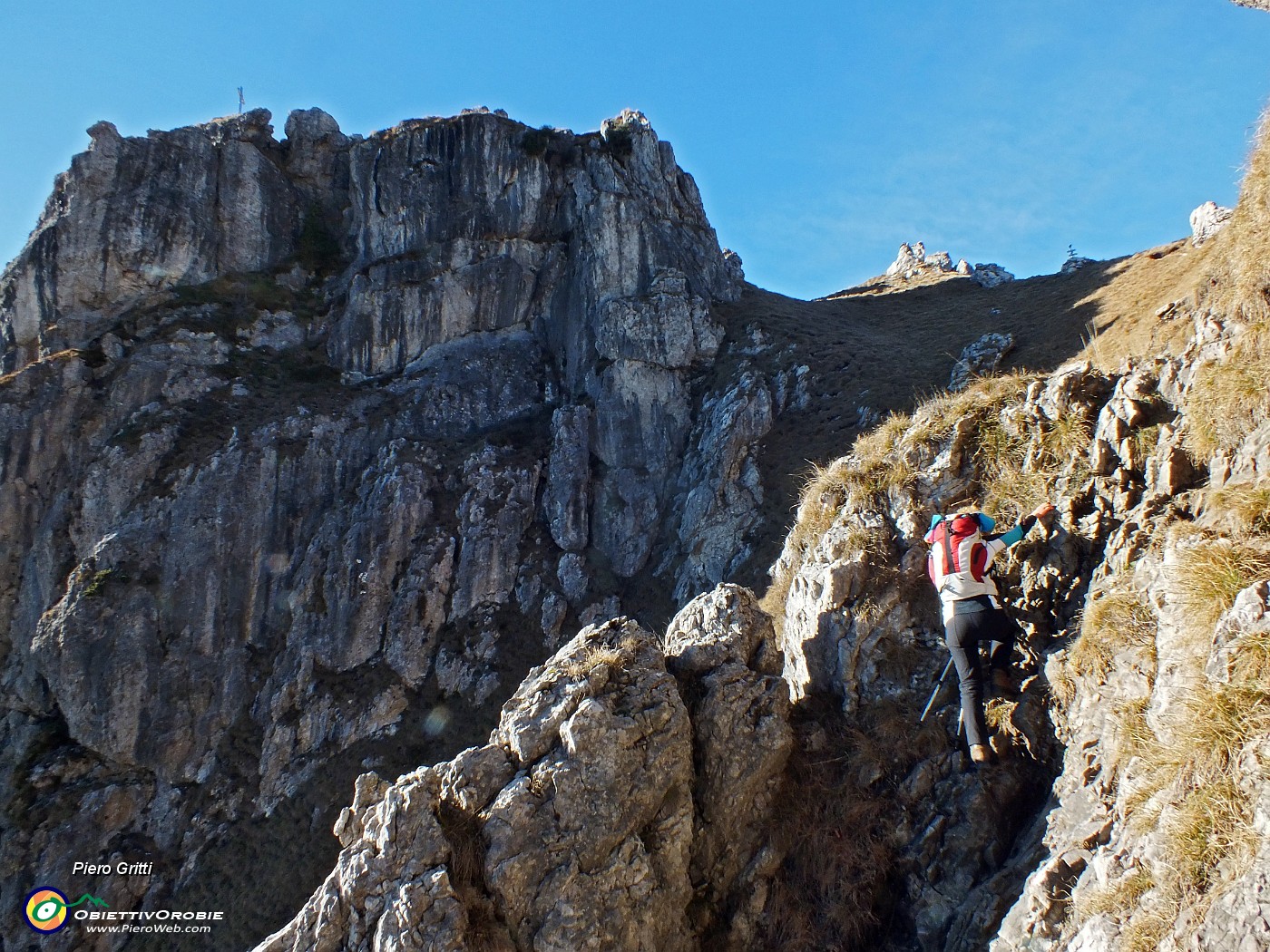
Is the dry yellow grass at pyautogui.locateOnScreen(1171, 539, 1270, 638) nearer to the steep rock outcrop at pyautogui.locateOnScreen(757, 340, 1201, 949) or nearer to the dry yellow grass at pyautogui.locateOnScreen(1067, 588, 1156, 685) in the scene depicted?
the dry yellow grass at pyautogui.locateOnScreen(1067, 588, 1156, 685)

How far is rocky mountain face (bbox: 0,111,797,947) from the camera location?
2756 centimetres

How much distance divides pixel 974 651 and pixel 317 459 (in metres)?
32.8

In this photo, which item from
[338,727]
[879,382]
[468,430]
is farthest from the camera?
[468,430]

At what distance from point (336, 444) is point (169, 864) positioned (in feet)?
59.1

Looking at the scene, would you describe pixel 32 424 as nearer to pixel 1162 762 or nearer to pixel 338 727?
pixel 338 727

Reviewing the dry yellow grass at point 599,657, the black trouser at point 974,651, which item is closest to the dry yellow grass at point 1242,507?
the black trouser at point 974,651

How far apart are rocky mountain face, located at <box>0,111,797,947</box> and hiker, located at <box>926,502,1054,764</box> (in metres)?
20.0

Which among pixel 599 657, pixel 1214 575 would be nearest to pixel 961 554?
pixel 1214 575

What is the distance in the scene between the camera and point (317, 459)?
34469mm

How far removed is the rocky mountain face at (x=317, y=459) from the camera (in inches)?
1085

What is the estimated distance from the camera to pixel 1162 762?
5.42 meters

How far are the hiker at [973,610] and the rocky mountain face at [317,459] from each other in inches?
786

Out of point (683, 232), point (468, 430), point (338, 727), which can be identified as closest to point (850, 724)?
point (338, 727)

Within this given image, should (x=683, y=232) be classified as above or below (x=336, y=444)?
above
